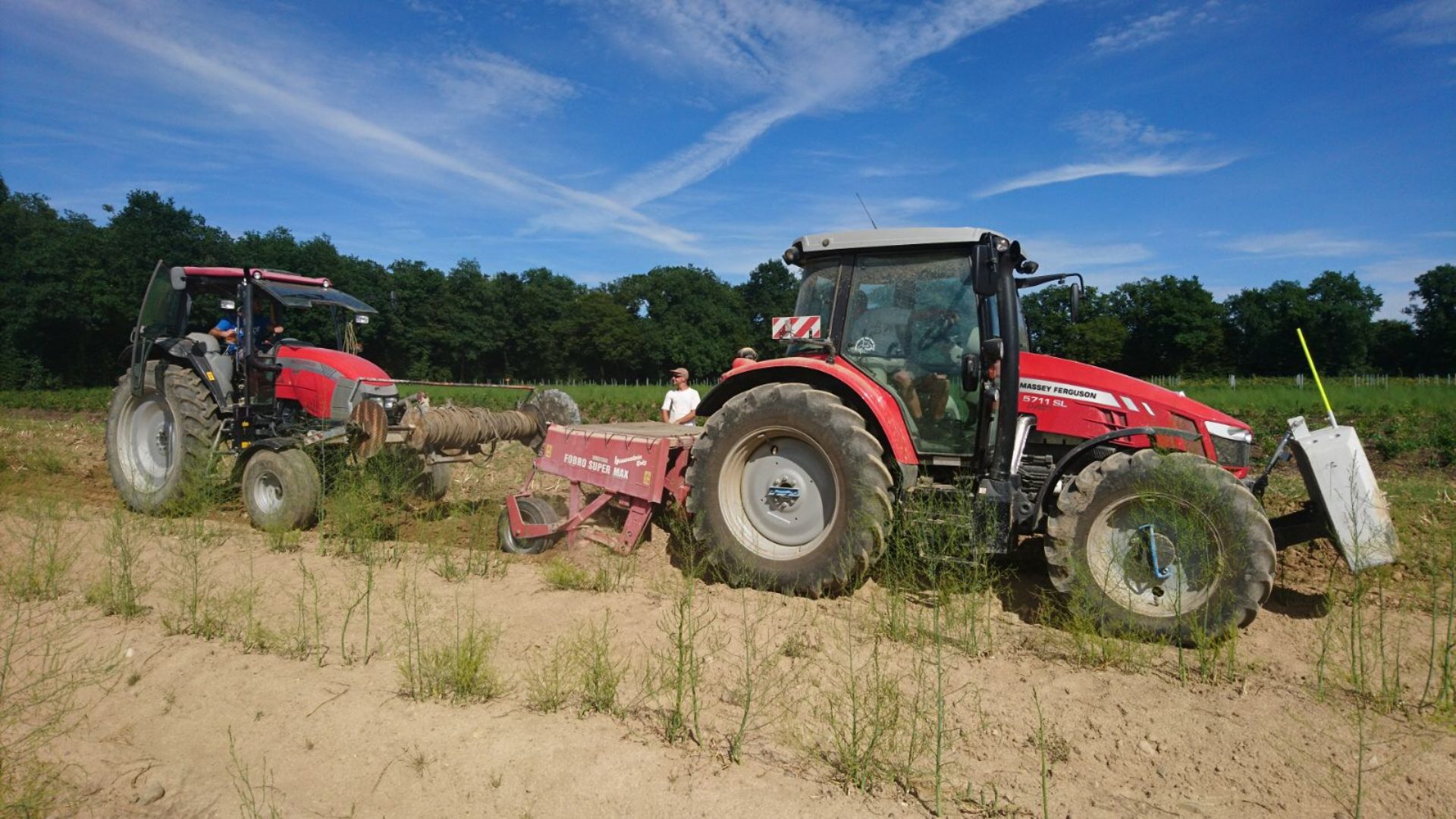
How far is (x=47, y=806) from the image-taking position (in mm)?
2631

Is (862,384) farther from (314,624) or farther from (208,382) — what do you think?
(208,382)

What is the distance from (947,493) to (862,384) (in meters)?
0.81

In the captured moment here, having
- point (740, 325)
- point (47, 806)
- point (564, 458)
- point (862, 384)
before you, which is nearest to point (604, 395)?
point (564, 458)

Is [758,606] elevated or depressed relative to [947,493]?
depressed

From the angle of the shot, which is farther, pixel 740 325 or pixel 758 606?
pixel 740 325

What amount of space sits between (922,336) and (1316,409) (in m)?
18.4

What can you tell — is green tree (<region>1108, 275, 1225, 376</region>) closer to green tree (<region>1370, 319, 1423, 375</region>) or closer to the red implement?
green tree (<region>1370, 319, 1423, 375</region>)

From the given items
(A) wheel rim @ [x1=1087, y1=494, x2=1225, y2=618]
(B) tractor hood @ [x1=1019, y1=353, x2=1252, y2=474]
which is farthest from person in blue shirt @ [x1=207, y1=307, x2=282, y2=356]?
(A) wheel rim @ [x1=1087, y1=494, x2=1225, y2=618]

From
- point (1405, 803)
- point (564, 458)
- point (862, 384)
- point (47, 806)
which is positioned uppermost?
point (862, 384)

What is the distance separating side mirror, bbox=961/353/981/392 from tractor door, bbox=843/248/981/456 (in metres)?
0.05

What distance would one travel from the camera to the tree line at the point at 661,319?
55.8 meters

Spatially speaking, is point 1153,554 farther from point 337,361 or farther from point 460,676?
point 337,361

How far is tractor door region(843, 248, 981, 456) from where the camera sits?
15.7ft

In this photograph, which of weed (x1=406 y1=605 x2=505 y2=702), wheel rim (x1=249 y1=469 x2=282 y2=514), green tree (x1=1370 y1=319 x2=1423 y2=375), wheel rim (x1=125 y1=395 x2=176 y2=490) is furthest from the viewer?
green tree (x1=1370 y1=319 x2=1423 y2=375)
